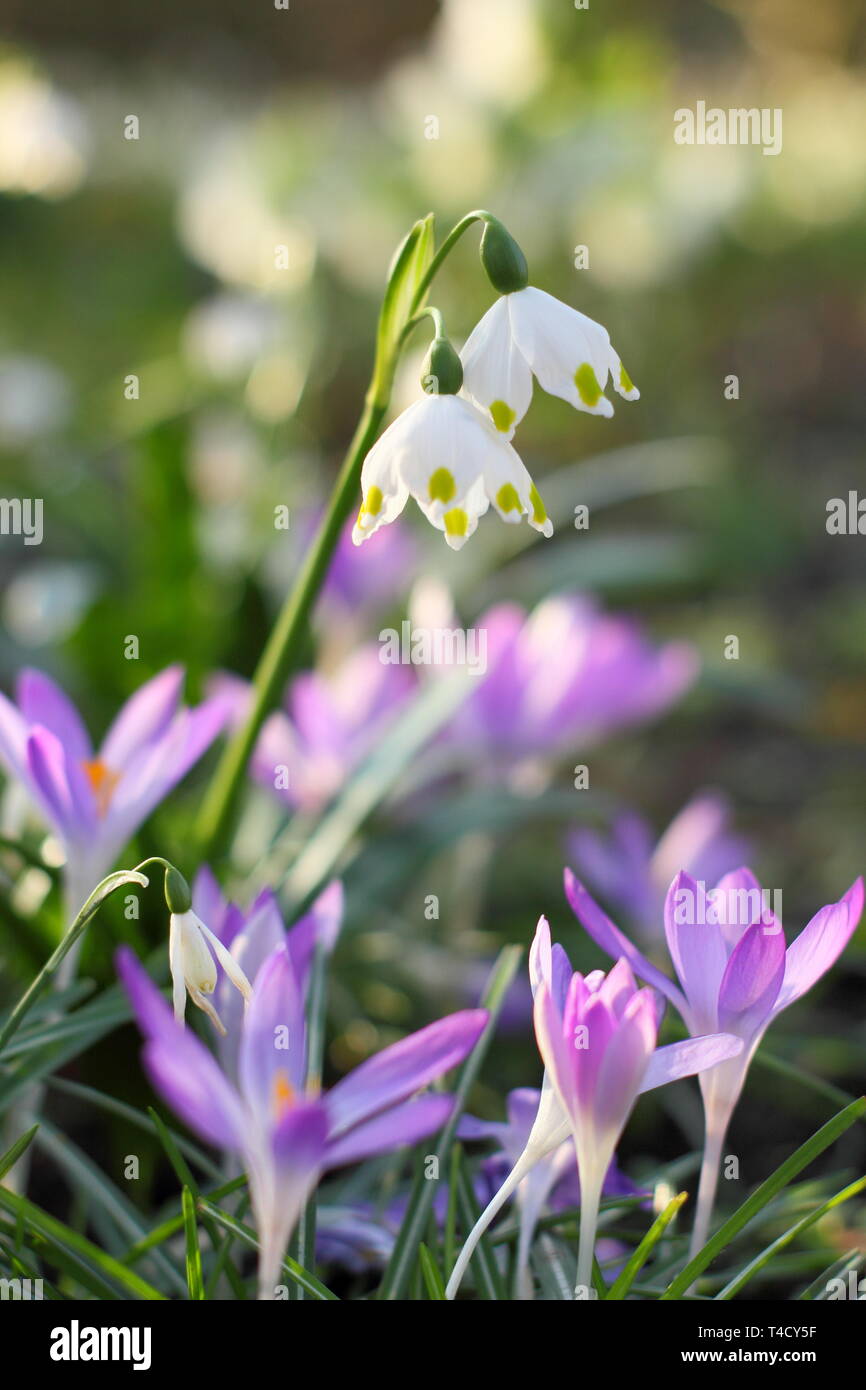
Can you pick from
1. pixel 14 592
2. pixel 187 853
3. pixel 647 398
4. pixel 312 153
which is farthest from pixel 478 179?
pixel 187 853

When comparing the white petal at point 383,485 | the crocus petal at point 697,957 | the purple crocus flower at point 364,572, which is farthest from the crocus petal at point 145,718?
the purple crocus flower at point 364,572

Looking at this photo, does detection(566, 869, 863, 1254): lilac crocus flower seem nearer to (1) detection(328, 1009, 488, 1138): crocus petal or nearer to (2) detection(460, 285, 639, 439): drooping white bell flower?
(1) detection(328, 1009, 488, 1138): crocus petal

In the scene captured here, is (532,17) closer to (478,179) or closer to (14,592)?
(478,179)

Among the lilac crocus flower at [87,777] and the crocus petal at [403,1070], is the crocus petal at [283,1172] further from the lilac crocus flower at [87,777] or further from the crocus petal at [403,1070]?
the lilac crocus flower at [87,777]

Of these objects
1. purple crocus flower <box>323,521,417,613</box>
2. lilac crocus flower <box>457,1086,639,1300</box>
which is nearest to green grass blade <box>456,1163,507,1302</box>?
lilac crocus flower <box>457,1086,639,1300</box>

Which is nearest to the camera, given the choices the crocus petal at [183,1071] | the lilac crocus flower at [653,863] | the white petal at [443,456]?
the crocus petal at [183,1071]
